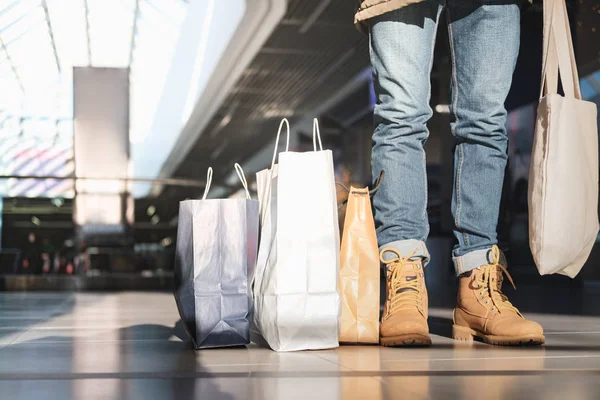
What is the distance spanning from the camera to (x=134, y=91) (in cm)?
871

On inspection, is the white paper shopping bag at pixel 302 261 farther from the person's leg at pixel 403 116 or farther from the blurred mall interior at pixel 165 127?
the blurred mall interior at pixel 165 127

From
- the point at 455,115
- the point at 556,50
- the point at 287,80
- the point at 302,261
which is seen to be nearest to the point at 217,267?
the point at 302,261

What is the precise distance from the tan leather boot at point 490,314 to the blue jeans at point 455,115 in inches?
1.4

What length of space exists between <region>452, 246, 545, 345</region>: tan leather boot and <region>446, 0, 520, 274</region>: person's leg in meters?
0.05

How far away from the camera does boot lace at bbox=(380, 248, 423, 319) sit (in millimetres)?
1583

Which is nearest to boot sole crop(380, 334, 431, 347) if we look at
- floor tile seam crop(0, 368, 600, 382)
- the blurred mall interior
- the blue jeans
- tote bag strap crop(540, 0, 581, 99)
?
the blue jeans

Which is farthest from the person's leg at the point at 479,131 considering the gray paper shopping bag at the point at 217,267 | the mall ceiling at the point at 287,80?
the mall ceiling at the point at 287,80

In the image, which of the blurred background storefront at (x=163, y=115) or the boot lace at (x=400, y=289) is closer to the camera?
the boot lace at (x=400, y=289)

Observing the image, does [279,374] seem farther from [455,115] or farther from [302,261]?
[455,115]

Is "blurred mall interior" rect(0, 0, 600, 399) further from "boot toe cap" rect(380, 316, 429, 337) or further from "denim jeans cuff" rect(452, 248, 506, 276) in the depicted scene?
"boot toe cap" rect(380, 316, 429, 337)

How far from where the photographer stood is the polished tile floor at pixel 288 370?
96cm

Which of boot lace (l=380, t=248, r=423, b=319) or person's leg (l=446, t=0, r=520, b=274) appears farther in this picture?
person's leg (l=446, t=0, r=520, b=274)

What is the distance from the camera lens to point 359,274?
1.61m

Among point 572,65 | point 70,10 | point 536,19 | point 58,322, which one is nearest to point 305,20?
point 536,19
